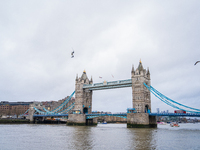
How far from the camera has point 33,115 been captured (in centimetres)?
9581

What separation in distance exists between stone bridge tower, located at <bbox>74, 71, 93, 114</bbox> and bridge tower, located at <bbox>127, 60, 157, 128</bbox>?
21.2 m

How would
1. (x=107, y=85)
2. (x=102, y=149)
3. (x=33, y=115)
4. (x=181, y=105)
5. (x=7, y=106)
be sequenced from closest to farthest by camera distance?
1. (x=102, y=149)
2. (x=181, y=105)
3. (x=107, y=85)
4. (x=33, y=115)
5. (x=7, y=106)

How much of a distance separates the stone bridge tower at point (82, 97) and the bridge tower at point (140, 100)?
21.2 metres

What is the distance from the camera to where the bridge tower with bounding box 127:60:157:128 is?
5497cm

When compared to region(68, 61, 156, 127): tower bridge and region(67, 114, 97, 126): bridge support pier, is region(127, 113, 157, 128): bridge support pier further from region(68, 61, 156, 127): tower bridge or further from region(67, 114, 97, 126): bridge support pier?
region(67, 114, 97, 126): bridge support pier

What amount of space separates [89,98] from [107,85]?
1205 centimetres

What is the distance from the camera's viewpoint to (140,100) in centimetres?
5812

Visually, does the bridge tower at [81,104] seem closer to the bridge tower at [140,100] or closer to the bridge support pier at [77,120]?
the bridge support pier at [77,120]

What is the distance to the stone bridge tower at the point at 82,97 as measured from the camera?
73.5m

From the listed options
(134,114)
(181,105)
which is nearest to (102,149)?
(134,114)

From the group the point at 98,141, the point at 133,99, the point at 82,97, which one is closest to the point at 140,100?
the point at 133,99

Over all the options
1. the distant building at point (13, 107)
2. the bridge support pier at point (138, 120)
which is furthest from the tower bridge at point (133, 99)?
the distant building at point (13, 107)

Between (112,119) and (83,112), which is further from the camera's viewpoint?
(112,119)

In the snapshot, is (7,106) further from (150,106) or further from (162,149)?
(162,149)
